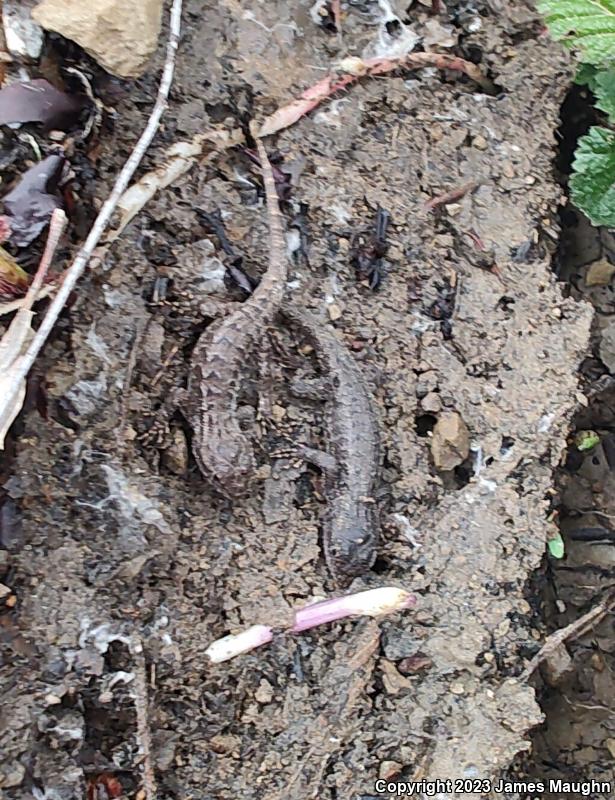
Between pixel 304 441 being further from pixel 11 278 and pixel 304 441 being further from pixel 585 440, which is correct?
pixel 585 440

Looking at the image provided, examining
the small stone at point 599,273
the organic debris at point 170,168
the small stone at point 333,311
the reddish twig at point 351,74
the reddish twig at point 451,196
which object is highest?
the reddish twig at point 351,74

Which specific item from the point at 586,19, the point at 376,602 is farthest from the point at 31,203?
the point at 586,19

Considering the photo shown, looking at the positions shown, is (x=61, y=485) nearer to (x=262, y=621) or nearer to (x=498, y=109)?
(x=262, y=621)

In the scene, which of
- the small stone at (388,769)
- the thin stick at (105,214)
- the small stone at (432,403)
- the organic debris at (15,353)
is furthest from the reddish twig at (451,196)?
the small stone at (388,769)

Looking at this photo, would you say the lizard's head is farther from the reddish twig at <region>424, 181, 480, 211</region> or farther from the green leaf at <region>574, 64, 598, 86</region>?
the green leaf at <region>574, 64, 598, 86</region>

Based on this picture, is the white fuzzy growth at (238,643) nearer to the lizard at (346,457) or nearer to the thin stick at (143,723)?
the thin stick at (143,723)

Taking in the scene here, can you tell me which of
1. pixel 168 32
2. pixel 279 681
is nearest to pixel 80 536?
pixel 279 681

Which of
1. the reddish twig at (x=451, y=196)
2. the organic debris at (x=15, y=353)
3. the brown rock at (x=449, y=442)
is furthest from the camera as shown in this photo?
the reddish twig at (x=451, y=196)

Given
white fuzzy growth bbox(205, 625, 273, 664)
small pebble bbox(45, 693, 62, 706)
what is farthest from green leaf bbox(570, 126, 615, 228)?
small pebble bbox(45, 693, 62, 706)
